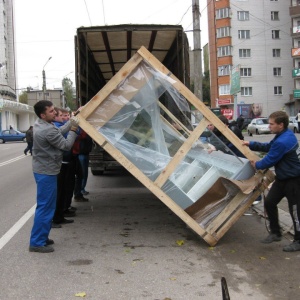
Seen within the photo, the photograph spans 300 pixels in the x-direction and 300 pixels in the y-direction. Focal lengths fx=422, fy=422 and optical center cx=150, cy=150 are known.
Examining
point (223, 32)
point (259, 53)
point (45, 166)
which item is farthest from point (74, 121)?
point (259, 53)

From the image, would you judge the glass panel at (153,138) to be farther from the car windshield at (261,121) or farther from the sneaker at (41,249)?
the car windshield at (261,121)

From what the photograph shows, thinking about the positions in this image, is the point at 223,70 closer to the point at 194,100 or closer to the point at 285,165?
the point at 194,100

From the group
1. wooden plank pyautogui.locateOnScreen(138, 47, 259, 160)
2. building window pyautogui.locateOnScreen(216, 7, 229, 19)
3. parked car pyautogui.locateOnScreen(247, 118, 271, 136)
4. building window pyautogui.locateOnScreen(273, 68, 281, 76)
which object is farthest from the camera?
building window pyautogui.locateOnScreen(273, 68, 281, 76)

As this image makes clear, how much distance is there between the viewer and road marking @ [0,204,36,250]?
18.9 feet

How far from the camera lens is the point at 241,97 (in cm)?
5819

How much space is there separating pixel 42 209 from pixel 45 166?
530mm

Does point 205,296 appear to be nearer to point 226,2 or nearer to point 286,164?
point 286,164

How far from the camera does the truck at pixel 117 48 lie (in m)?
8.48

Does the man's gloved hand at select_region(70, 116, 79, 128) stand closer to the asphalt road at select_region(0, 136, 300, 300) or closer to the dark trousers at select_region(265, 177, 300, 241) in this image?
the asphalt road at select_region(0, 136, 300, 300)

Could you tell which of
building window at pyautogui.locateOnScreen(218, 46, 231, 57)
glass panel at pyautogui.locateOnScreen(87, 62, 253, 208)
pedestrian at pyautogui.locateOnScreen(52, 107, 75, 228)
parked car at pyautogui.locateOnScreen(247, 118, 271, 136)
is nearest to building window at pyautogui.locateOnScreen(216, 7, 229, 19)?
building window at pyautogui.locateOnScreen(218, 46, 231, 57)

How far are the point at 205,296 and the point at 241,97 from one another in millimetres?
56267

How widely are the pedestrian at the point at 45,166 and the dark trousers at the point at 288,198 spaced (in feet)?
8.68

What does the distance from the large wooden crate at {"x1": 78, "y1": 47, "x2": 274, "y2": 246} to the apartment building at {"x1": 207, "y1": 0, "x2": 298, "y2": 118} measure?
53.2 metres

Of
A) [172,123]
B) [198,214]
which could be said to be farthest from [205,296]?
[172,123]
